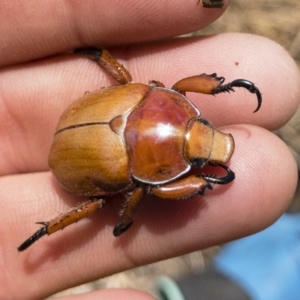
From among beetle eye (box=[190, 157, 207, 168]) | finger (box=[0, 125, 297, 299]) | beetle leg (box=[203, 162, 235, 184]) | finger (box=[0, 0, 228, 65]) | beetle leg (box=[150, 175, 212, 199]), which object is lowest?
finger (box=[0, 125, 297, 299])

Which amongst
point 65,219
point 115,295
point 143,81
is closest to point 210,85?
point 143,81

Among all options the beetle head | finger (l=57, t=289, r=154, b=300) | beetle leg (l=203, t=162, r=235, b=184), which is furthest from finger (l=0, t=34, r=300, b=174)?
finger (l=57, t=289, r=154, b=300)

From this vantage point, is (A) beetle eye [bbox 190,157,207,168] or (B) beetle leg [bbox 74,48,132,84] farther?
(B) beetle leg [bbox 74,48,132,84]

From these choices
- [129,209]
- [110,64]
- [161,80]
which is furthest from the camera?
[161,80]

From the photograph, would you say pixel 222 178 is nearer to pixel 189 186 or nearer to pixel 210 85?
pixel 189 186

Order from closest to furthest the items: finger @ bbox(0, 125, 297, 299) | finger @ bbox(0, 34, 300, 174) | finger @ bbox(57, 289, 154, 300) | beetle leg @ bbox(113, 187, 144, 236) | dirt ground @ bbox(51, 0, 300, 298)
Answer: finger @ bbox(57, 289, 154, 300)
beetle leg @ bbox(113, 187, 144, 236)
finger @ bbox(0, 125, 297, 299)
finger @ bbox(0, 34, 300, 174)
dirt ground @ bbox(51, 0, 300, 298)

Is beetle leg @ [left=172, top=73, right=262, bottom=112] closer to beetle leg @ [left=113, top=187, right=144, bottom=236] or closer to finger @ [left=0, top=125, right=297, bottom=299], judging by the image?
finger @ [left=0, top=125, right=297, bottom=299]
